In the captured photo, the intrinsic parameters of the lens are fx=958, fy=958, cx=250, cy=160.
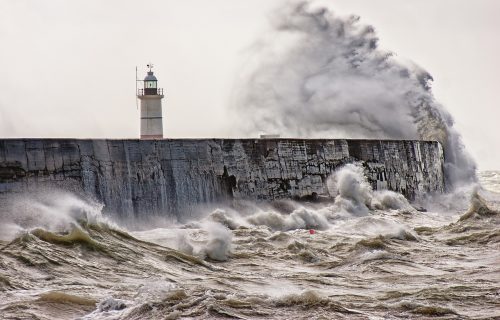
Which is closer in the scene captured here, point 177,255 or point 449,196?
point 177,255

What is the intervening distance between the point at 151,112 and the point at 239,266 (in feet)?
53.5

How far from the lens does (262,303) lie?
892cm

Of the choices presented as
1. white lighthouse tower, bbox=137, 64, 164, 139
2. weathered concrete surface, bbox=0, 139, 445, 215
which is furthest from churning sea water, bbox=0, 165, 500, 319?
white lighthouse tower, bbox=137, 64, 164, 139

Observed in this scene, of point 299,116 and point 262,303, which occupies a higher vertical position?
point 299,116

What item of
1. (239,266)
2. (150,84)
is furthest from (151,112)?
A: (239,266)

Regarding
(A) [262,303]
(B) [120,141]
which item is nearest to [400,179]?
(B) [120,141]

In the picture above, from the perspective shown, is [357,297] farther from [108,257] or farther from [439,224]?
[439,224]

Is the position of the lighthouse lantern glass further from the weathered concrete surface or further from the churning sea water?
the churning sea water

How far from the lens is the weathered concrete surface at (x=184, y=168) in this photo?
1502cm

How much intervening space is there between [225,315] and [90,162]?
7838 mm

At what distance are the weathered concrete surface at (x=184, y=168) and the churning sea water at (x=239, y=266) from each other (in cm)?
38

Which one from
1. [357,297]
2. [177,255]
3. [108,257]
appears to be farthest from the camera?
[177,255]

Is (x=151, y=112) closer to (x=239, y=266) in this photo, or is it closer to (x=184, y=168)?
(x=184, y=168)

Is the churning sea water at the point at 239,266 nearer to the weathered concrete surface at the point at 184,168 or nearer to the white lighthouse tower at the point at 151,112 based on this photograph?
the weathered concrete surface at the point at 184,168
